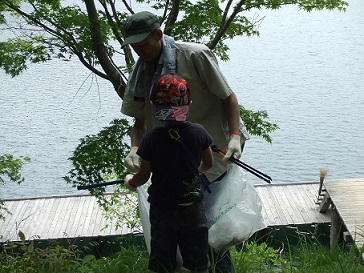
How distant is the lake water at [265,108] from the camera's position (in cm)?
1716

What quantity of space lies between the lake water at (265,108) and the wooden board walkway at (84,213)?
202 cm

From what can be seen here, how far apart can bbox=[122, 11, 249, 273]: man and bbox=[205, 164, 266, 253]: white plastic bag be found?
7cm

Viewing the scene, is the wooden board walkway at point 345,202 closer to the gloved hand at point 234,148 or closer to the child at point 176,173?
the gloved hand at point 234,148

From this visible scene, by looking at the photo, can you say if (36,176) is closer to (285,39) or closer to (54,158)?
(54,158)

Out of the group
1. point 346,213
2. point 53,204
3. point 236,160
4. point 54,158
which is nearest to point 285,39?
point 54,158

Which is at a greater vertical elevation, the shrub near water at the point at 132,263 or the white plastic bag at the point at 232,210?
the white plastic bag at the point at 232,210

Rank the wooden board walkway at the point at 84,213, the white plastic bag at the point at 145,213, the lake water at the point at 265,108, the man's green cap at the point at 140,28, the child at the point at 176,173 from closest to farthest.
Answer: the child at the point at 176,173
the man's green cap at the point at 140,28
the white plastic bag at the point at 145,213
the wooden board walkway at the point at 84,213
the lake water at the point at 265,108

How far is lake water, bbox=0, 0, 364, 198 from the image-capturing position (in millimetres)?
17156

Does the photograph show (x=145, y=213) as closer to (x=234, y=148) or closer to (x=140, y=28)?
(x=234, y=148)

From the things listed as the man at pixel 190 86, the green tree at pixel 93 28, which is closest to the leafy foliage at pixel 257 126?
the green tree at pixel 93 28

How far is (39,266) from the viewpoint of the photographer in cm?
317

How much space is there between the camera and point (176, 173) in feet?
8.62

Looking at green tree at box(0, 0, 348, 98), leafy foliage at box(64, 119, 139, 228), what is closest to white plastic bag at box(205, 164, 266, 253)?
leafy foliage at box(64, 119, 139, 228)

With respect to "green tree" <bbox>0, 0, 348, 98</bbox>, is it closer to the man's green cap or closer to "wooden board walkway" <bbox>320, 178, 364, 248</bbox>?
"wooden board walkway" <bbox>320, 178, 364, 248</bbox>
